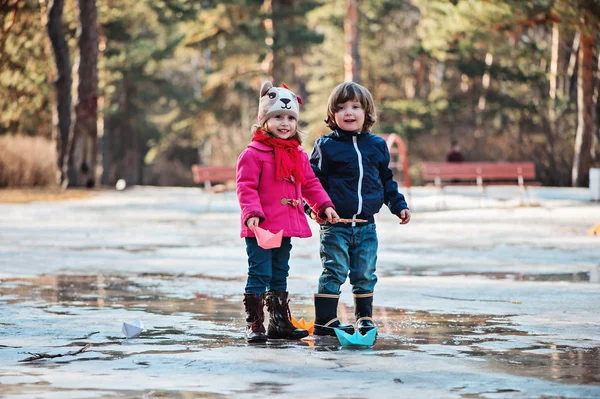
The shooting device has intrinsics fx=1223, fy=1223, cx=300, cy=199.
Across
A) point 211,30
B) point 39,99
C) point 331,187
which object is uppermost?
point 211,30

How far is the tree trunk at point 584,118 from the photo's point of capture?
35.4m

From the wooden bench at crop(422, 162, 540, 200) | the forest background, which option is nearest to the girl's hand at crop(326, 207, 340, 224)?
the forest background

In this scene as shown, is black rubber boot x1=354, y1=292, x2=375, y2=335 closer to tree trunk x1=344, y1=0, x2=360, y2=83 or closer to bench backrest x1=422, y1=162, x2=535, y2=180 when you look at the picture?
bench backrest x1=422, y1=162, x2=535, y2=180

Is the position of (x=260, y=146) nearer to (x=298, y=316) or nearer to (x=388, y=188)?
(x=388, y=188)

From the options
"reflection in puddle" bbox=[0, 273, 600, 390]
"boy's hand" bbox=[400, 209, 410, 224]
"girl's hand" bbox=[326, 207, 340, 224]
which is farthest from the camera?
"boy's hand" bbox=[400, 209, 410, 224]

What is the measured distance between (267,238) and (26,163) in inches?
1222

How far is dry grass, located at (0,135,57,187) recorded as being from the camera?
36.6 metres

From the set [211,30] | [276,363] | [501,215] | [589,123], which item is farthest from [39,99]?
[276,363]

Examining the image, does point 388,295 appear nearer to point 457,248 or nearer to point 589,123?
point 457,248

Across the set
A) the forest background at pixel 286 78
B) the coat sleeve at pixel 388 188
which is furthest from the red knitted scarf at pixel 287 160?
the forest background at pixel 286 78

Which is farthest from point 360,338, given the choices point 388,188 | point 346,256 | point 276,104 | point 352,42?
point 352,42

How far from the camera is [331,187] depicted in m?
7.92

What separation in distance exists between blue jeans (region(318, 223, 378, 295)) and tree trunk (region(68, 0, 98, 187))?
27260mm

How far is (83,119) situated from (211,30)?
2129cm
